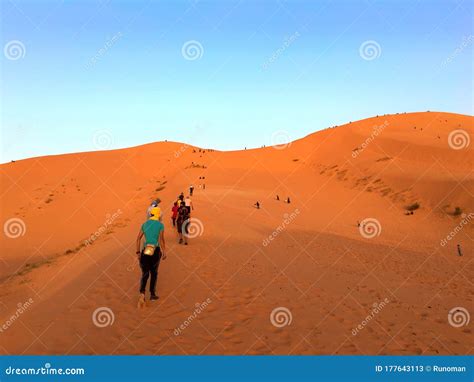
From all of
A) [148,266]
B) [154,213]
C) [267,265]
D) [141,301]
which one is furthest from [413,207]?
[141,301]

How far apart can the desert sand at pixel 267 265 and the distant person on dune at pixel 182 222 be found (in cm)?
Answer: 38

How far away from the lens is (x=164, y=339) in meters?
6.36

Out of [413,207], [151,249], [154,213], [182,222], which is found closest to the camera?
[151,249]

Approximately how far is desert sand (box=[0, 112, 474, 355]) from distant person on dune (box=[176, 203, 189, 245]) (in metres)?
0.38

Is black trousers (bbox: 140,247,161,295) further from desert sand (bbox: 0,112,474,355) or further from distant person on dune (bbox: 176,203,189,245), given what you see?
distant person on dune (bbox: 176,203,189,245)

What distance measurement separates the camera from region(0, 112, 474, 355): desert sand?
21.2 ft

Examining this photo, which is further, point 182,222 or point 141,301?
point 182,222

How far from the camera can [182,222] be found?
13.1 meters

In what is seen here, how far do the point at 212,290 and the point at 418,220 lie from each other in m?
17.4

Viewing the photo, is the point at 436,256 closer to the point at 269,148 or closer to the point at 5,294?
the point at 5,294

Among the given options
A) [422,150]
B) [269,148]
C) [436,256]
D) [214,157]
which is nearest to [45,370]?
[436,256]

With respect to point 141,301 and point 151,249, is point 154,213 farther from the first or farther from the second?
point 141,301

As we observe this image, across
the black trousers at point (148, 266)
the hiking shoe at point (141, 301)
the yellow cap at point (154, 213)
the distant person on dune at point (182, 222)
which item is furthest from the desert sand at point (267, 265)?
the yellow cap at point (154, 213)

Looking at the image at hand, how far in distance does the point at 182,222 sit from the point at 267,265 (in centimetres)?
389
